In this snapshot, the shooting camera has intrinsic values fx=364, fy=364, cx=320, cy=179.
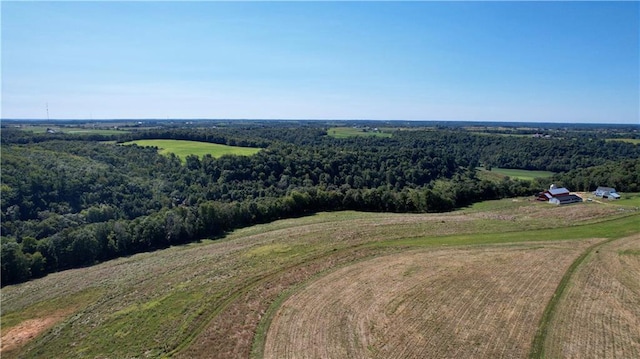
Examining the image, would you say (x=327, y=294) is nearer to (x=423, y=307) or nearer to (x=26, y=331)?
(x=423, y=307)

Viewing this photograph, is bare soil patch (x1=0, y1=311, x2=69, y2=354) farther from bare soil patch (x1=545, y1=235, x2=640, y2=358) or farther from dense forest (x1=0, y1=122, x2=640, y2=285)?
bare soil patch (x1=545, y1=235, x2=640, y2=358)

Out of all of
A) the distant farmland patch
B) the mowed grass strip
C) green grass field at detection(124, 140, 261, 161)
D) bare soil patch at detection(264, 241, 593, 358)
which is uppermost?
green grass field at detection(124, 140, 261, 161)

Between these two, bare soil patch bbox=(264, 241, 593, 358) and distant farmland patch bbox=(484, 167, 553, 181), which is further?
distant farmland patch bbox=(484, 167, 553, 181)

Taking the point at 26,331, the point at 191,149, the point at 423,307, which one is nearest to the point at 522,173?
the point at 191,149

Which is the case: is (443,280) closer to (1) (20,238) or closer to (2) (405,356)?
(2) (405,356)

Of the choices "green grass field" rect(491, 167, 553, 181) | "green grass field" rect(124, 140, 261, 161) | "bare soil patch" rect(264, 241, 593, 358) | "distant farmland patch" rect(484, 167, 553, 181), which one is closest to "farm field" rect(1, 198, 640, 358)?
"bare soil patch" rect(264, 241, 593, 358)

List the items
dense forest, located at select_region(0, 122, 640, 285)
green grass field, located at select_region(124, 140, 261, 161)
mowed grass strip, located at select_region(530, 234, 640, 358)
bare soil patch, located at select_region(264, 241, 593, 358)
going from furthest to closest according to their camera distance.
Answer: green grass field, located at select_region(124, 140, 261, 161)
dense forest, located at select_region(0, 122, 640, 285)
bare soil patch, located at select_region(264, 241, 593, 358)
mowed grass strip, located at select_region(530, 234, 640, 358)
